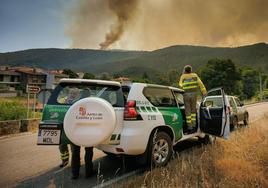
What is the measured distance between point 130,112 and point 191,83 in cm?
263

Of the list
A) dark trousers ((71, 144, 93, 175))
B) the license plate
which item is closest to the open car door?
dark trousers ((71, 144, 93, 175))

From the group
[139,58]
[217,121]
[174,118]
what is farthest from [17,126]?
[139,58]

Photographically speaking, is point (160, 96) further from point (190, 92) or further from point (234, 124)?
point (234, 124)

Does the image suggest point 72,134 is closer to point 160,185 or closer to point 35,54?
point 160,185

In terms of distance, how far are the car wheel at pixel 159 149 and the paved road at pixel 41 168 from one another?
1.90 ft

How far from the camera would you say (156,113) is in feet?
13.2

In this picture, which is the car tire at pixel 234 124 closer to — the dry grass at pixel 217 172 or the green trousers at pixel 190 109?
the dry grass at pixel 217 172

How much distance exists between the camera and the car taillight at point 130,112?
3.59 m

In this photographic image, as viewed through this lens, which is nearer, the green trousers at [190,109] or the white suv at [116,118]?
the white suv at [116,118]

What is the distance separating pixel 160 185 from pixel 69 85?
2457mm

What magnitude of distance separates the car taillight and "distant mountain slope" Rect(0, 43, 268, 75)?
10931 cm

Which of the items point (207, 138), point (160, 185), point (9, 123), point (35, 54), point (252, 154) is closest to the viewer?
point (160, 185)

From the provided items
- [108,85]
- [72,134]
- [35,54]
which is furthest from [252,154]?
[35,54]

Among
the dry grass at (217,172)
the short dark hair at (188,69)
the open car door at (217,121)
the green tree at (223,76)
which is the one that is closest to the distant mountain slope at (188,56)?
the green tree at (223,76)
